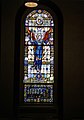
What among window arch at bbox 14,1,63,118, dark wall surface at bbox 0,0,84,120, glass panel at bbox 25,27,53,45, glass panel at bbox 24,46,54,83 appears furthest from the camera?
glass panel at bbox 25,27,53,45

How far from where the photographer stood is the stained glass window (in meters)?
8.16

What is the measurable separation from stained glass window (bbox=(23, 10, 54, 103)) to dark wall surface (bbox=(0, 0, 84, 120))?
1.86ft

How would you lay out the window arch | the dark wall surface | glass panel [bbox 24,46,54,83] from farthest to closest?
glass panel [bbox 24,46,54,83] < the window arch < the dark wall surface

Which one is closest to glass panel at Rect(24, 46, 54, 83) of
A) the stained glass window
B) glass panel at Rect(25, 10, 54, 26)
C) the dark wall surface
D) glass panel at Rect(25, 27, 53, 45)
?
the stained glass window

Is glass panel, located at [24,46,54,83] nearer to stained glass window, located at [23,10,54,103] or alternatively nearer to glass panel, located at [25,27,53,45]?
stained glass window, located at [23,10,54,103]

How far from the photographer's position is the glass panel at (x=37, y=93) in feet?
26.7

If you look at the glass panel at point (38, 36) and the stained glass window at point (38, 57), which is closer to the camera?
the stained glass window at point (38, 57)
